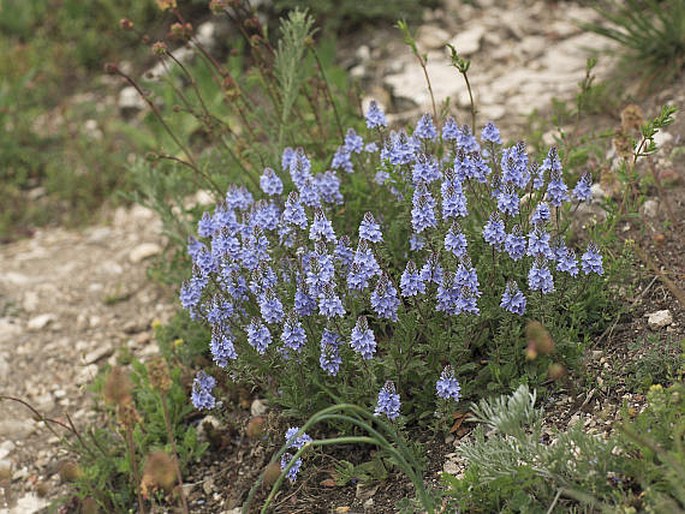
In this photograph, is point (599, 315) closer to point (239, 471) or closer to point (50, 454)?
point (239, 471)

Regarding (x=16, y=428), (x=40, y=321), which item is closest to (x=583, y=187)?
(x=16, y=428)

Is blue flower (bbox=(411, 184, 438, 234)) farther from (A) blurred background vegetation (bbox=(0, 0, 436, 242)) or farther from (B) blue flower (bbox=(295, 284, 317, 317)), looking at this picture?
(A) blurred background vegetation (bbox=(0, 0, 436, 242))

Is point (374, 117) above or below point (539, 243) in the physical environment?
above

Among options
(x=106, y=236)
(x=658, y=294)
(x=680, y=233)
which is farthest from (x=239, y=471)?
(x=106, y=236)

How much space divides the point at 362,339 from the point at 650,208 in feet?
5.85

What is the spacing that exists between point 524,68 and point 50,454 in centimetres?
384

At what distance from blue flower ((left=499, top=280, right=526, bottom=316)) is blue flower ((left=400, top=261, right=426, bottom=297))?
286 millimetres

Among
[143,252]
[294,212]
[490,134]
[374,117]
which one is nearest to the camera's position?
[294,212]

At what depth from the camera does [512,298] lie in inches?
110

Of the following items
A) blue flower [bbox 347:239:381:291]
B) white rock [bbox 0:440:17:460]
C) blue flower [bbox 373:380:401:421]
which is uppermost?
blue flower [bbox 347:239:381:291]

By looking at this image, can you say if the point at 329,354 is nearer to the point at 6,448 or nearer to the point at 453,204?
the point at 453,204

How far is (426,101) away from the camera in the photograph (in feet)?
17.1

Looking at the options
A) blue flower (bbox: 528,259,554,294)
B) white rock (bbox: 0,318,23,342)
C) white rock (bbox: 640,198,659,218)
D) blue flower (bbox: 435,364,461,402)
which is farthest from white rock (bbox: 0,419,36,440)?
white rock (bbox: 640,198,659,218)

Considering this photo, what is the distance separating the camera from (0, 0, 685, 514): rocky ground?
121 inches
